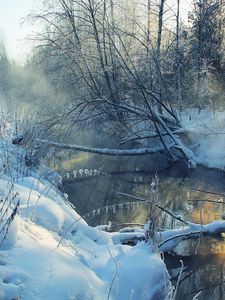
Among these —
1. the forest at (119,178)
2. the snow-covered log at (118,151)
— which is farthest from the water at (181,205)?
the snow-covered log at (118,151)

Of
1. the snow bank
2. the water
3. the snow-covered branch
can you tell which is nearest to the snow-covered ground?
the snow-covered branch

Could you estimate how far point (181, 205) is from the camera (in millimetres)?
9016

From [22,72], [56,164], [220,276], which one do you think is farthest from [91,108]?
[22,72]

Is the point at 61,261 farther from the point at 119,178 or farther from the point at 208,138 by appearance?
the point at 208,138

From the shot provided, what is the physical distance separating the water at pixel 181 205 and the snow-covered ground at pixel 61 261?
1523 millimetres

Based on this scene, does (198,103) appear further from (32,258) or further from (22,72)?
(22,72)

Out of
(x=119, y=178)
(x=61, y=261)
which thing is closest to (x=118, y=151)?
(x=119, y=178)

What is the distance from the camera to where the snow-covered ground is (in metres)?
2.83

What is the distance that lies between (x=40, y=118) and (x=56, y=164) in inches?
92.8

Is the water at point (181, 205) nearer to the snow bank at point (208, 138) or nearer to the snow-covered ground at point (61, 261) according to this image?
the snow bank at point (208, 138)

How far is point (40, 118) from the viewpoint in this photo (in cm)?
1394

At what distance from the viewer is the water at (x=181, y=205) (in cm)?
577

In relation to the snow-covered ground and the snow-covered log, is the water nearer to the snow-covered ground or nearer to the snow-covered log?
the snow-covered log

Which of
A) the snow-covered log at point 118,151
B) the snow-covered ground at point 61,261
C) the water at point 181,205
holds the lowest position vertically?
the water at point 181,205
